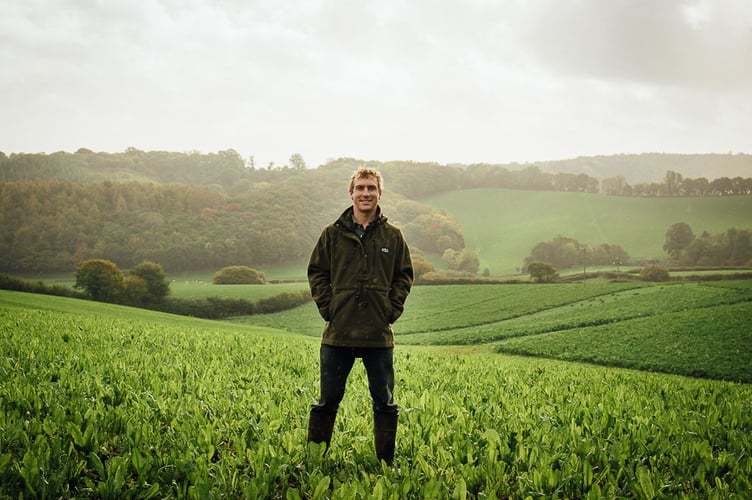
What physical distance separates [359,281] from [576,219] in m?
106

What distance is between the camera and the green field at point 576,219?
8612 centimetres

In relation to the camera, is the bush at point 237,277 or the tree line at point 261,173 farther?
the tree line at point 261,173

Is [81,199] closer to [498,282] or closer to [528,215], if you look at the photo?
[498,282]

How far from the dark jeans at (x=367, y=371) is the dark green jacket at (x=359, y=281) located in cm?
11

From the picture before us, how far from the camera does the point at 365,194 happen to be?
465 centimetres

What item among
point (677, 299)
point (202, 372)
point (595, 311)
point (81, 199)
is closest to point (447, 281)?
point (595, 311)

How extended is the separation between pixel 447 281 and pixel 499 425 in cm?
6313

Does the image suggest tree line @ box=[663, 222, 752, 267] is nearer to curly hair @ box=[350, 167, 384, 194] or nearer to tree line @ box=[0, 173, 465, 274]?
tree line @ box=[0, 173, 465, 274]

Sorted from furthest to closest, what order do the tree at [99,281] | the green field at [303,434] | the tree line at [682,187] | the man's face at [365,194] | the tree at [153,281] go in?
the tree line at [682,187]
the tree at [153,281]
the tree at [99,281]
the man's face at [365,194]
the green field at [303,434]

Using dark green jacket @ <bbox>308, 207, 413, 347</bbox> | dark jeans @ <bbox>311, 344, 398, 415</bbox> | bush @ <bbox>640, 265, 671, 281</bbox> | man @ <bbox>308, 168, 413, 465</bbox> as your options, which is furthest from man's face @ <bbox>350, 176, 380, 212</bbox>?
bush @ <bbox>640, 265, 671, 281</bbox>

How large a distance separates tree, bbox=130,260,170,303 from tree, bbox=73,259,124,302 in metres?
2.76

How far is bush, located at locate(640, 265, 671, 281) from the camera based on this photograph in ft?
218

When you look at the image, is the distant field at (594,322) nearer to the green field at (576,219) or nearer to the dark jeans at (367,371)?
the dark jeans at (367,371)

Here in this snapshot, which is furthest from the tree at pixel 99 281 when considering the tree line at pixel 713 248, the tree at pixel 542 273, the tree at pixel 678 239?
the tree at pixel 678 239
